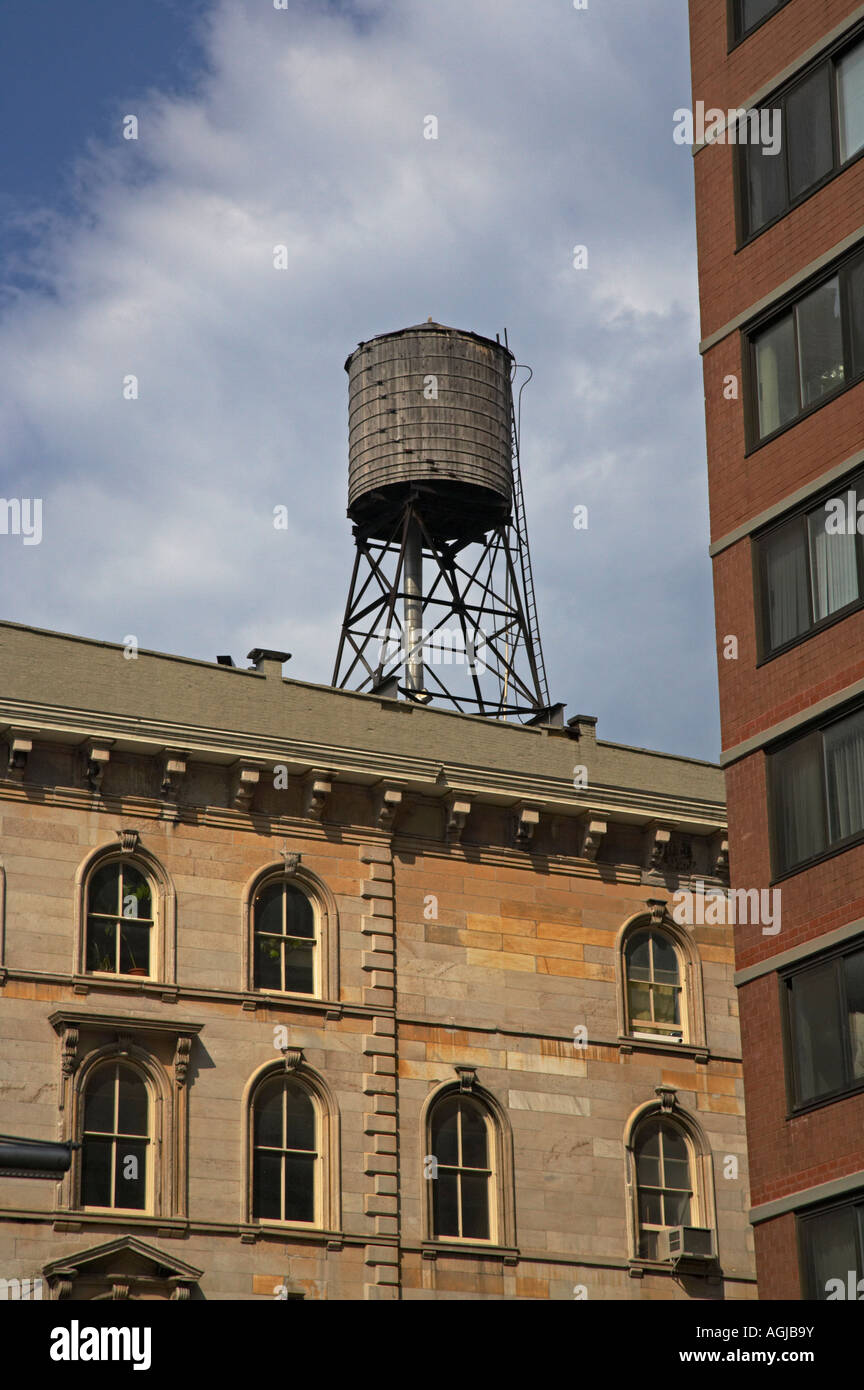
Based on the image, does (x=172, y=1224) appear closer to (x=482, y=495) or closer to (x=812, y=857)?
(x=812, y=857)

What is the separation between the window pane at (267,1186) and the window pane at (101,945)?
3934mm

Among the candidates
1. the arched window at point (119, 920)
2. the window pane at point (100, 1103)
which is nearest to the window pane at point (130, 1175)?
the window pane at point (100, 1103)

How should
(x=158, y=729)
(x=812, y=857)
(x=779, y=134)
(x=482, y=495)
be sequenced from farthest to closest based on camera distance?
(x=482, y=495), (x=158, y=729), (x=779, y=134), (x=812, y=857)

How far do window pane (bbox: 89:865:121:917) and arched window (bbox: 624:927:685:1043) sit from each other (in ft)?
31.8

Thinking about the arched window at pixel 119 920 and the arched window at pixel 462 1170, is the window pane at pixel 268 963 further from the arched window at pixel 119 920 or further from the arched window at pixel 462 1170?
the arched window at pixel 462 1170

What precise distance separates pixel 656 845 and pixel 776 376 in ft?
49.3

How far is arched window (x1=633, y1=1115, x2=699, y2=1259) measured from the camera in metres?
40.2

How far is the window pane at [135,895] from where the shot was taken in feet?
125

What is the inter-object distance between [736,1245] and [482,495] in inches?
796

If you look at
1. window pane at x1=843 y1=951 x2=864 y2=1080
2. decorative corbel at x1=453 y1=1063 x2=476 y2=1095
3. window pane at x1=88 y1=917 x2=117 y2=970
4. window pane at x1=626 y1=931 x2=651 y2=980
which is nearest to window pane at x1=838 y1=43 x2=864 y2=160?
window pane at x1=843 y1=951 x2=864 y2=1080

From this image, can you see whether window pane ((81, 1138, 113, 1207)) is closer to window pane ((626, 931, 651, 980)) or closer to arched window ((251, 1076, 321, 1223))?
arched window ((251, 1076, 321, 1223))

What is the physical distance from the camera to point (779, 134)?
30031 mm
